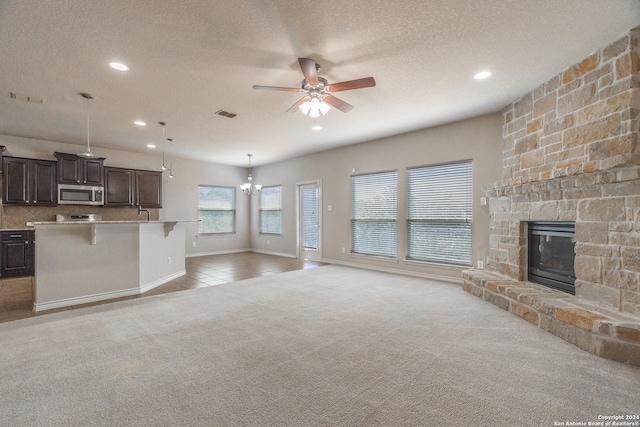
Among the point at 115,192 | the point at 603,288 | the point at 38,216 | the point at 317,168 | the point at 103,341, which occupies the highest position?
the point at 317,168

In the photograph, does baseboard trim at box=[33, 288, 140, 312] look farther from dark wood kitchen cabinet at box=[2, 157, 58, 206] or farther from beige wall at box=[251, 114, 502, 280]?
beige wall at box=[251, 114, 502, 280]

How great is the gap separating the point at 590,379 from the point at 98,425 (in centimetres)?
323

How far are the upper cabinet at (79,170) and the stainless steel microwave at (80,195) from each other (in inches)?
4.3

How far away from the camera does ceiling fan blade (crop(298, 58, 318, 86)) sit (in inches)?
105

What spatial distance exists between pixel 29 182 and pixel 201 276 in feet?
13.1

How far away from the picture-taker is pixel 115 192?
6.77 meters

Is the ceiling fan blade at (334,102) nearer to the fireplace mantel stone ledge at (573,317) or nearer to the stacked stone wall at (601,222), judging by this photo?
the stacked stone wall at (601,222)

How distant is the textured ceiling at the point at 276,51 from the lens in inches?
90.7

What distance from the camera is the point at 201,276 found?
5.59 m

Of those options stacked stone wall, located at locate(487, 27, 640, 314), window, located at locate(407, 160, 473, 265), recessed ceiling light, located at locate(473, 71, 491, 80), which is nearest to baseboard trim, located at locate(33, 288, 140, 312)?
window, located at locate(407, 160, 473, 265)

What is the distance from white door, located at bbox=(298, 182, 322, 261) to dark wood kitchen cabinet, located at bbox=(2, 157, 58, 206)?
5.42 m

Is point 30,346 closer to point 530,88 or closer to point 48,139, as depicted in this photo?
point 48,139

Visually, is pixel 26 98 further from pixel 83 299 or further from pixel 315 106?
pixel 315 106

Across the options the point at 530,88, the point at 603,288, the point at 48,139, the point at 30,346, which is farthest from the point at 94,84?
the point at 603,288
